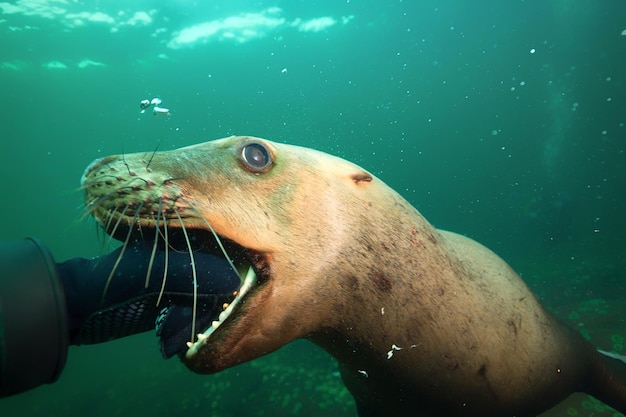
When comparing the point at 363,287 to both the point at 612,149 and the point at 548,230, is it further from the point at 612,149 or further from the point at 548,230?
the point at 612,149

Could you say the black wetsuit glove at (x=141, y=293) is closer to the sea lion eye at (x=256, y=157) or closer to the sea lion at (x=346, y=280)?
the sea lion at (x=346, y=280)

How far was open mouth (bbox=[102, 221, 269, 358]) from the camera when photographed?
5.41ft

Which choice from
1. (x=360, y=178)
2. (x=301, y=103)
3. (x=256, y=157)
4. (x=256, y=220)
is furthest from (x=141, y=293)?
(x=301, y=103)

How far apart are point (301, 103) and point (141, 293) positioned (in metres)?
61.1

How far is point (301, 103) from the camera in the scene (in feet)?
197

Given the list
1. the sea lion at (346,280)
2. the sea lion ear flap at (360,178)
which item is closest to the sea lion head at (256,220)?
the sea lion at (346,280)

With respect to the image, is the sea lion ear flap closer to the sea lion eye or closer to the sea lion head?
the sea lion head

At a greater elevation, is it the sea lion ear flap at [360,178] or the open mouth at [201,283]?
the sea lion ear flap at [360,178]

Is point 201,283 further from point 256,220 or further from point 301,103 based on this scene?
point 301,103

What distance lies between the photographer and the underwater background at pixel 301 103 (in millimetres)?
8719

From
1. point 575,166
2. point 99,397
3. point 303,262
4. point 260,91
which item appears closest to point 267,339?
point 303,262

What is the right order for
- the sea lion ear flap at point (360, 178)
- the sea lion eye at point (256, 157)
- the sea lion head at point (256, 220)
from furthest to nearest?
the sea lion ear flap at point (360, 178), the sea lion eye at point (256, 157), the sea lion head at point (256, 220)

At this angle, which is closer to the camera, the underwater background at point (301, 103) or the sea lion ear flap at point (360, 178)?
the sea lion ear flap at point (360, 178)

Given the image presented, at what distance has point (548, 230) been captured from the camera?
19094 mm
